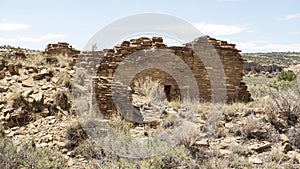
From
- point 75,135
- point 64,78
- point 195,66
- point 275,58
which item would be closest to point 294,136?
point 75,135

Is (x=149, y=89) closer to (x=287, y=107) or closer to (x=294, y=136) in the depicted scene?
(x=287, y=107)

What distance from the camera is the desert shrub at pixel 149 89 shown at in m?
8.28

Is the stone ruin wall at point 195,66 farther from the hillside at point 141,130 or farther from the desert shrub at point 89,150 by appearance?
the desert shrub at point 89,150

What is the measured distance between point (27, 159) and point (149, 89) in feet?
15.9

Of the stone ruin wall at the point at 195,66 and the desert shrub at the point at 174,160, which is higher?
the stone ruin wall at the point at 195,66

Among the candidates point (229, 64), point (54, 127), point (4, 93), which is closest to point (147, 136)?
point (54, 127)

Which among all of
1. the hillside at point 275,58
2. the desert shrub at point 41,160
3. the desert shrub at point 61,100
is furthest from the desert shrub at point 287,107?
the hillside at point 275,58

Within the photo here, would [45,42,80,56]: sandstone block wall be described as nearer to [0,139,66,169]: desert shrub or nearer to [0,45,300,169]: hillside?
[0,45,300,169]: hillside

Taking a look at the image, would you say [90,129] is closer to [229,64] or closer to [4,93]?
[4,93]

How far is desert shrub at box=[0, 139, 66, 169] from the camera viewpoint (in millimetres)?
4453

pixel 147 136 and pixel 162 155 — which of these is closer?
pixel 162 155

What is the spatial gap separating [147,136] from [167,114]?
1289 millimetres

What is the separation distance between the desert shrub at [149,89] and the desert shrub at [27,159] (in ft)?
10.9

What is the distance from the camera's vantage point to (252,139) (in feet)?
20.2
